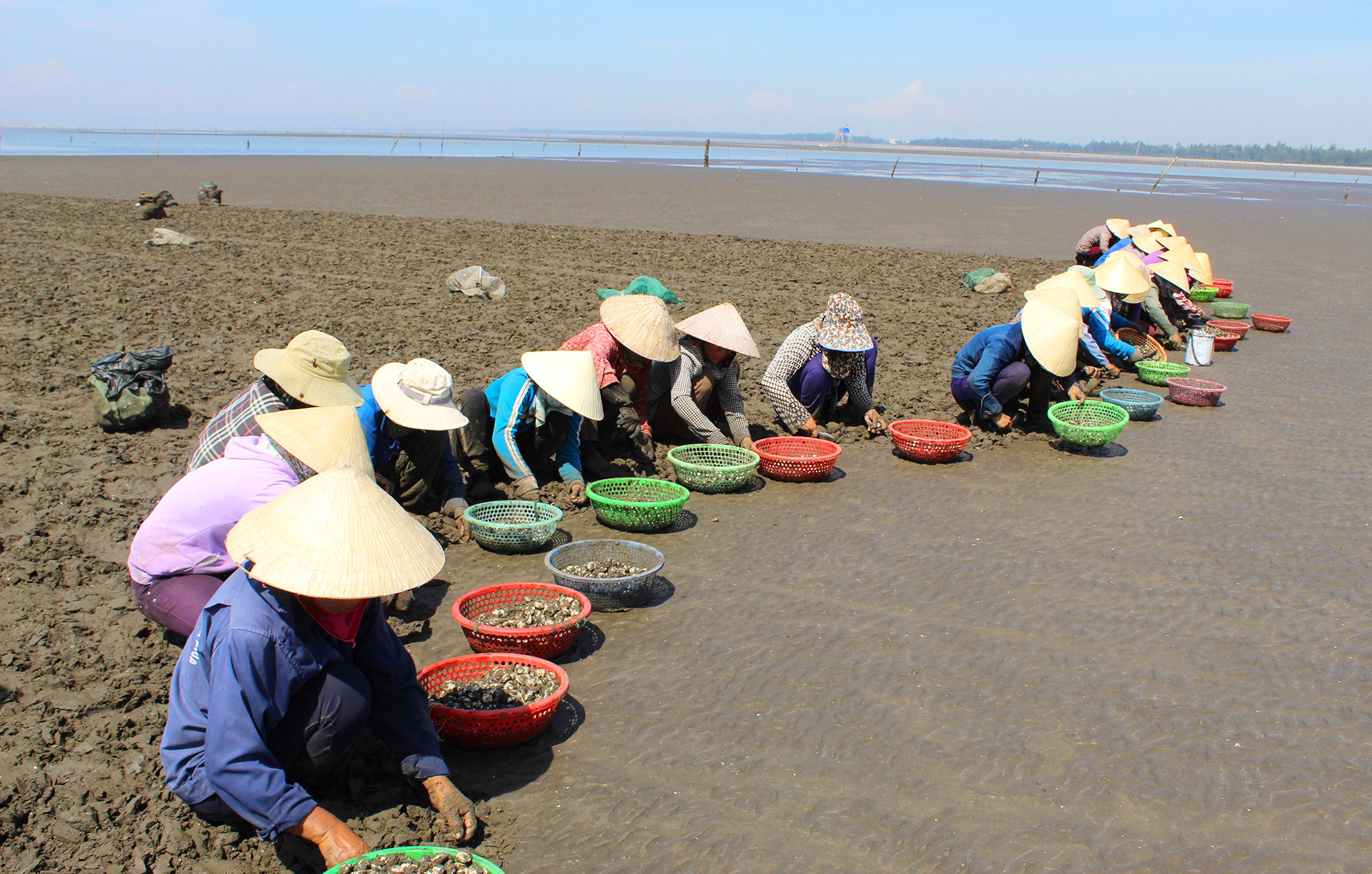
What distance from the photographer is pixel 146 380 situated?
5977 mm

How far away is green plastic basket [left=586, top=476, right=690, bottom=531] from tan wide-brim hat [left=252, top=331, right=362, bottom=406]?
1.46 meters

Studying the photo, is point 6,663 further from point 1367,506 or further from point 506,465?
point 1367,506

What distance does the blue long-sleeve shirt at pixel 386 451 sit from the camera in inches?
174

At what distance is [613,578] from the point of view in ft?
13.2

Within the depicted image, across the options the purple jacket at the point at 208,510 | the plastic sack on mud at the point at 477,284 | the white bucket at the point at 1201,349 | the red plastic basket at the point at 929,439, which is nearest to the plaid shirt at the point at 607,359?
the red plastic basket at the point at 929,439

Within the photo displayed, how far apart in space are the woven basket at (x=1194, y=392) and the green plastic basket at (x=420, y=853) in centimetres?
759

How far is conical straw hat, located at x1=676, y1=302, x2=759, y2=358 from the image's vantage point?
18.4 ft

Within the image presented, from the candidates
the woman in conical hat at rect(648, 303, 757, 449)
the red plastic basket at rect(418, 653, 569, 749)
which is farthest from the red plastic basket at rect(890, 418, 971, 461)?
the red plastic basket at rect(418, 653, 569, 749)

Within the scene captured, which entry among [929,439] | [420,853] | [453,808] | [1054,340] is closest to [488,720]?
[453,808]

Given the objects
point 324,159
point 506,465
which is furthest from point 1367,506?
point 324,159

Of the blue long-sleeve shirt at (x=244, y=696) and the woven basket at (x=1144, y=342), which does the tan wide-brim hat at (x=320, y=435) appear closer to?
the blue long-sleeve shirt at (x=244, y=696)

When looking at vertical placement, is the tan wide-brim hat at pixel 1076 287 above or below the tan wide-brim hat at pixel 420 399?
above

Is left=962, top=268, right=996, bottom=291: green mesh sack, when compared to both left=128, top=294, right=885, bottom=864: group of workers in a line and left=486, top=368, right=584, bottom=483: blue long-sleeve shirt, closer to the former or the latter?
left=128, top=294, right=885, bottom=864: group of workers in a line

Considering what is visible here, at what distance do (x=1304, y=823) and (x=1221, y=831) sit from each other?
0.31 m
